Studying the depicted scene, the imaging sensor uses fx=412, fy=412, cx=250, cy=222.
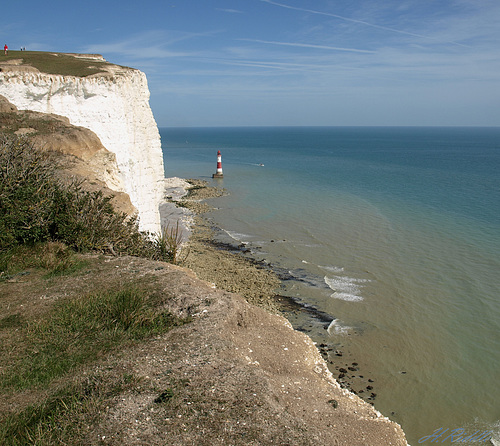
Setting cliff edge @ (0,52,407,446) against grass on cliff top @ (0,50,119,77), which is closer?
cliff edge @ (0,52,407,446)

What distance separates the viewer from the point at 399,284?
17969mm

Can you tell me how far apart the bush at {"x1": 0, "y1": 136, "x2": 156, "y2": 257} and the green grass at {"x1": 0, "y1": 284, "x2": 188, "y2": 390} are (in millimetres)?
2683

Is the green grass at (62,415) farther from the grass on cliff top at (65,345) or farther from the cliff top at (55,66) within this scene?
the cliff top at (55,66)

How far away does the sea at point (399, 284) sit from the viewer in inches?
437

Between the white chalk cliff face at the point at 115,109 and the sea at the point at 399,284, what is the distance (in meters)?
7.13

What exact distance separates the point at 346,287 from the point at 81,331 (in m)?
13.1

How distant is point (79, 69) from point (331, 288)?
14006 mm

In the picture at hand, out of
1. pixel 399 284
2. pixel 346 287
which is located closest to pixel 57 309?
pixel 346 287

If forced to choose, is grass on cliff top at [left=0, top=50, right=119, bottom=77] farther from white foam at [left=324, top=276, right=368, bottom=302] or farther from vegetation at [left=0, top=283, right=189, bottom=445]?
white foam at [left=324, top=276, right=368, bottom=302]

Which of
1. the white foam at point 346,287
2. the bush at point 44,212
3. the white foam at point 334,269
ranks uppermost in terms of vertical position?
the bush at point 44,212

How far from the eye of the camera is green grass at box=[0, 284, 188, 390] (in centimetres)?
556

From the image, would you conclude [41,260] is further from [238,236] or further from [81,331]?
[238,236]

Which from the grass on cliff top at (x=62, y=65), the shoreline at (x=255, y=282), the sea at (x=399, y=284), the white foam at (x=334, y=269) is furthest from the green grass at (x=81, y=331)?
the white foam at (x=334, y=269)

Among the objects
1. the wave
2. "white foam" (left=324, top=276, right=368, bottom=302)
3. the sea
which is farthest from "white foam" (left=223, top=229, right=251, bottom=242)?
the wave
